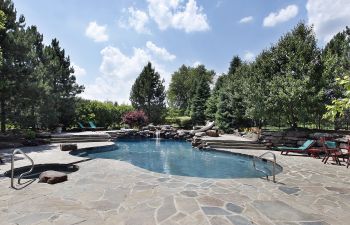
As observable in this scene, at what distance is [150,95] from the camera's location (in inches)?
1205

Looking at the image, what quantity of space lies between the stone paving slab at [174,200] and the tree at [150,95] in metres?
23.2

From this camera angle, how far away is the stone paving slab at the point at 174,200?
4254 millimetres

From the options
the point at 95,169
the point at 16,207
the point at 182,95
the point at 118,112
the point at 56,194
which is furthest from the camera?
the point at 182,95

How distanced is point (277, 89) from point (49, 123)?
1731cm

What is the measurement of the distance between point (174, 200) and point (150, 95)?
85.3 feet

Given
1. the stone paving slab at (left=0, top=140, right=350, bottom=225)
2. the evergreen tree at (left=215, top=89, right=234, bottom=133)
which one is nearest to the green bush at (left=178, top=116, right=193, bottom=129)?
the evergreen tree at (left=215, top=89, right=234, bottom=133)

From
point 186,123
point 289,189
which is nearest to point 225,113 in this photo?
point 186,123

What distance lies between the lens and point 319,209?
189 inches

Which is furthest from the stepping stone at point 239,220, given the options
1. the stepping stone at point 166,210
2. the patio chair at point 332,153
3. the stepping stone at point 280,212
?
the patio chair at point 332,153

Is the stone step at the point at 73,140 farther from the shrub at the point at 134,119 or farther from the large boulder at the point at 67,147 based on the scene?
the shrub at the point at 134,119

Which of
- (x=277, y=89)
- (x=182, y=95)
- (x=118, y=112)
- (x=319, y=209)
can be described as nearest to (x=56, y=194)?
(x=319, y=209)

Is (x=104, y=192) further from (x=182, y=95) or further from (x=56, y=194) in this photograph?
(x=182, y=95)

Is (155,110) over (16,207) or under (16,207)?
over

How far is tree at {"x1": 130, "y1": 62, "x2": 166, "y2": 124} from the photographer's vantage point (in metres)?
30.4
